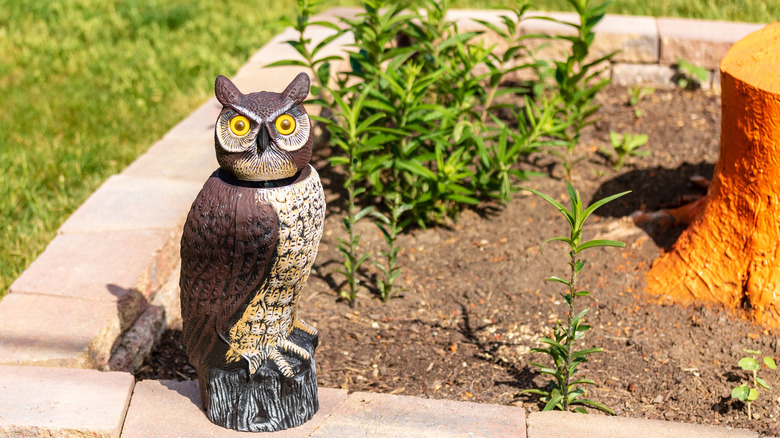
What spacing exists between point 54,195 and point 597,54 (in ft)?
11.0

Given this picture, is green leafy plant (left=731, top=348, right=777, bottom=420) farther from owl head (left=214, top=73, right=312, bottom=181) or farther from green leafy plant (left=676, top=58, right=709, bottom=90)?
green leafy plant (left=676, top=58, right=709, bottom=90)

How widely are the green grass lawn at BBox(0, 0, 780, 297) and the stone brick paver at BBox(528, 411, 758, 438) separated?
2339 mm

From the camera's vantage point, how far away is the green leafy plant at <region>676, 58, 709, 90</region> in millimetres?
5109

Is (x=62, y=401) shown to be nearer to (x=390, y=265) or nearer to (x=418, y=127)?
(x=390, y=265)

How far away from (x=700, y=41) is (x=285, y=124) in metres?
3.64

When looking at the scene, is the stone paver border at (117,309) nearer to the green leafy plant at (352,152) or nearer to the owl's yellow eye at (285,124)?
the green leafy plant at (352,152)

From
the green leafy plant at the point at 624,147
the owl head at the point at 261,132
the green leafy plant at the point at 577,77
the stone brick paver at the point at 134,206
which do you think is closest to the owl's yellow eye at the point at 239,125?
the owl head at the point at 261,132

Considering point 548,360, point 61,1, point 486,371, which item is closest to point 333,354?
point 486,371

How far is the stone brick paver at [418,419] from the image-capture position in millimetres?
2488

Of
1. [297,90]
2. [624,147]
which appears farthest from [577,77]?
[297,90]

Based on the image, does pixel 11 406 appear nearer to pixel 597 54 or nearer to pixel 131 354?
pixel 131 354

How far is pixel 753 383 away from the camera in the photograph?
9.48ft

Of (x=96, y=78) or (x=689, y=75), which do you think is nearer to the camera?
(x=689, y=75)

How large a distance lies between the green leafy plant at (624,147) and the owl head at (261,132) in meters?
2.53
